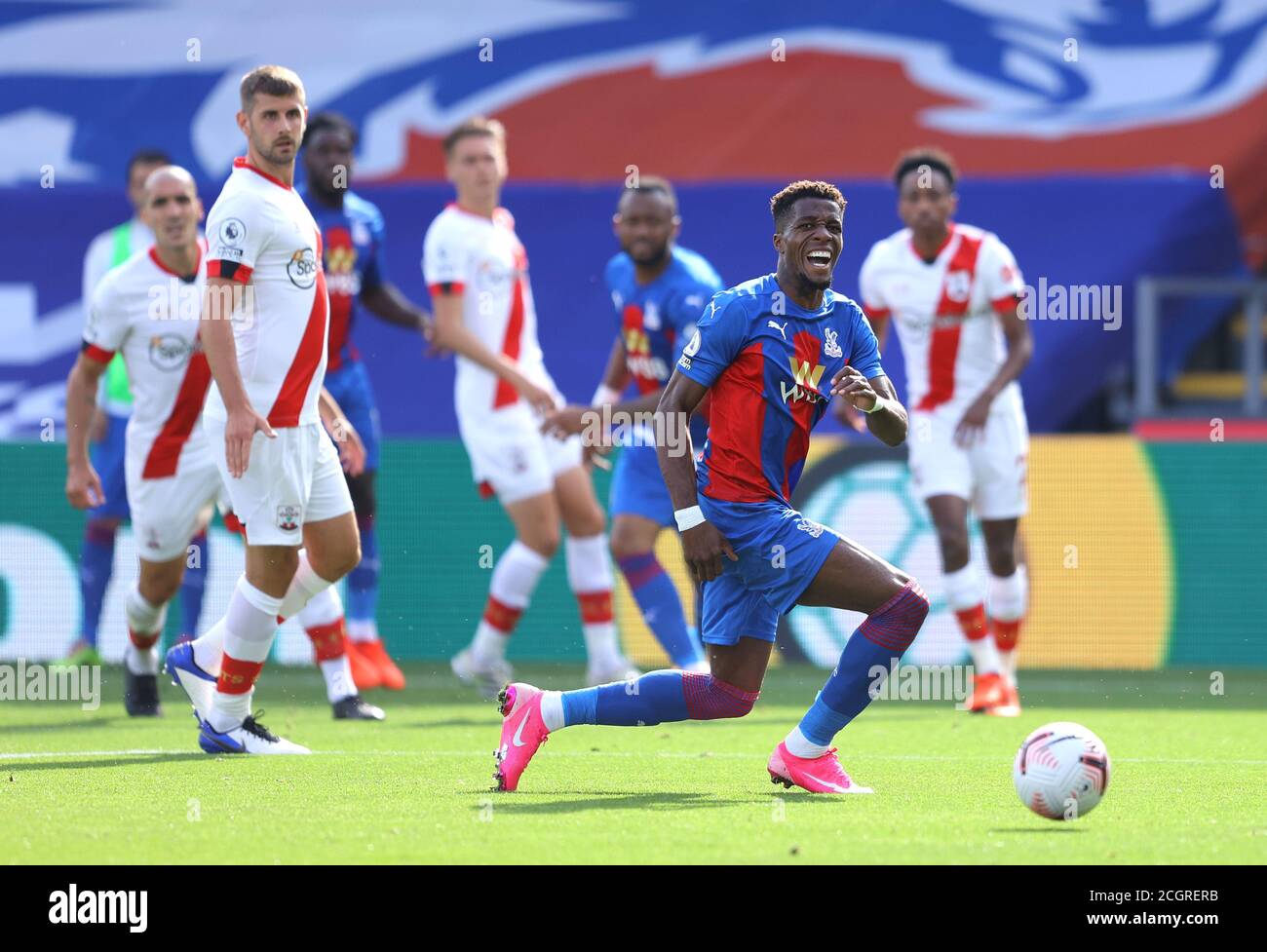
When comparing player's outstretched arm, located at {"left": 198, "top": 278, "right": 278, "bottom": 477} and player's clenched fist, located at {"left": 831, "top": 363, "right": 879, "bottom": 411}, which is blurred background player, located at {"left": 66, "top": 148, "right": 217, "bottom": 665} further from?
player's clenched fist, located at {"left": 831, "top": 363, "right": 879, "bottom": 411}

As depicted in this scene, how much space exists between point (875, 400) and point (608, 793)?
1589 millimetres

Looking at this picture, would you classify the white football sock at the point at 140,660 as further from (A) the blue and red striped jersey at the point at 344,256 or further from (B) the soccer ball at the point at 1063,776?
(B) the soccer ball at the point at 1063,776

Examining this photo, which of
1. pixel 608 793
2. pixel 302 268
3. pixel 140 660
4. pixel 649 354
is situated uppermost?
pixel 302 268

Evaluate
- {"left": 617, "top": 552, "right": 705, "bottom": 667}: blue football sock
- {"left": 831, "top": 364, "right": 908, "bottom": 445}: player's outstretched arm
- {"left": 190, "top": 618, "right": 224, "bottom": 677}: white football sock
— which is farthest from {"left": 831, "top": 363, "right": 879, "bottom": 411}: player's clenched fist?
{"left": 617, "top": 552, "right": 705, "bottom": 667}: blue football sock

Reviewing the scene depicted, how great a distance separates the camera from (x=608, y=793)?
21.8 ft

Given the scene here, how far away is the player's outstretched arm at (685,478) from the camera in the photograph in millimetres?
6227

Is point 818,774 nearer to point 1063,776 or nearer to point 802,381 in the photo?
point 1063,776

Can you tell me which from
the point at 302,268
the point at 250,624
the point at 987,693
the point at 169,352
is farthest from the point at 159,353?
the point at 987,693

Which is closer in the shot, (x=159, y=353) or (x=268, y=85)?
(x=268, y=85)

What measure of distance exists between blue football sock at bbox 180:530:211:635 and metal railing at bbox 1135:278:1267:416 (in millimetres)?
6625

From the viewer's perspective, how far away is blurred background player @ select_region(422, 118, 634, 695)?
33.9ft

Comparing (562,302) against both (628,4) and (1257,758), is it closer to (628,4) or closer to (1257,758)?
(628,4)
